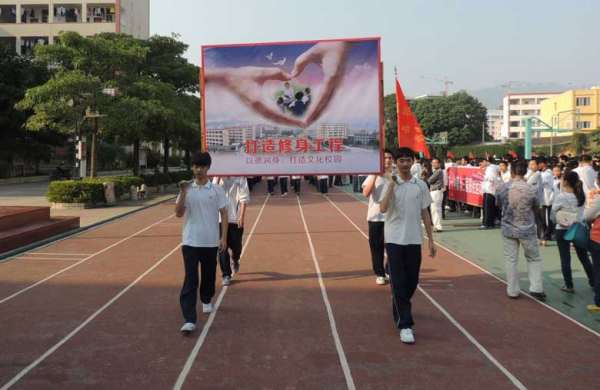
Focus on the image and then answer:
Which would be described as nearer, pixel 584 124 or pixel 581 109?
pixel 581 109

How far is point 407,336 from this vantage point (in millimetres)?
4906

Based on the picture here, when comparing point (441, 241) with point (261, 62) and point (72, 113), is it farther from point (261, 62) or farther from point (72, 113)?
point (72, 113)

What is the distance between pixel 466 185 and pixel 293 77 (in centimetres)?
1057

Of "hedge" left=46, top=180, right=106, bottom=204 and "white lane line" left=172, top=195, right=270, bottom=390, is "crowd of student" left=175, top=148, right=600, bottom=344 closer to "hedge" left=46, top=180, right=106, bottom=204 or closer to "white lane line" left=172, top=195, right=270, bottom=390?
"white lane line" left=172, top=195, right=270, bottom=390

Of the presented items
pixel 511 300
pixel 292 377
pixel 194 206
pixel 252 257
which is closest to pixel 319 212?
pixel 252 257

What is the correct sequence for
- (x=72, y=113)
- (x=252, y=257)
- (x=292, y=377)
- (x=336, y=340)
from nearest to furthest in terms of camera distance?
(x=292, y=377) < (x=336, y=340) < (x=252, y=257) < (x=72, y=113)

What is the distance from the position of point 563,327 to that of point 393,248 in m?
1.97

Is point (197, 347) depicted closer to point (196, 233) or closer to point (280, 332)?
point (280, 332)

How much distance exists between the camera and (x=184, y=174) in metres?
34.1

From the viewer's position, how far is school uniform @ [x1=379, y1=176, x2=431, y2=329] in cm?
504

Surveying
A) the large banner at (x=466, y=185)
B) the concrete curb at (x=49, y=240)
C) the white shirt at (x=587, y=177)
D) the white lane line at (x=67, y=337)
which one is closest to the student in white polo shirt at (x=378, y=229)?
the white lane line at (x=67, y=337)

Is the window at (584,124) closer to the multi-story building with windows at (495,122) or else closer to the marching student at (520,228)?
the marching student at (520,228)

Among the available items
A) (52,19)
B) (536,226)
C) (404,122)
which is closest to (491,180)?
(404,122)

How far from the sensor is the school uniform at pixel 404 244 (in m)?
5.04
